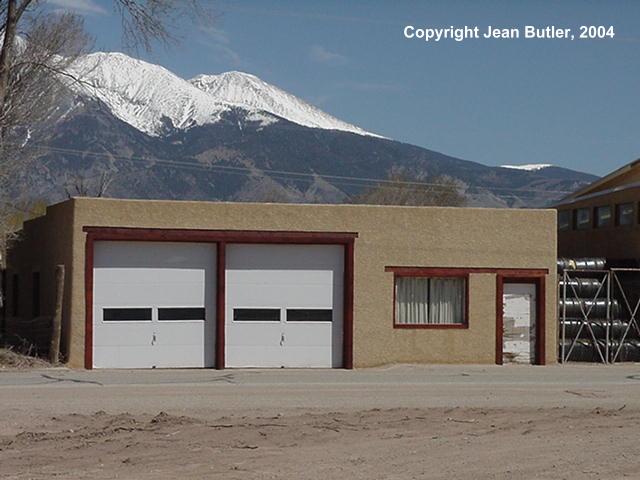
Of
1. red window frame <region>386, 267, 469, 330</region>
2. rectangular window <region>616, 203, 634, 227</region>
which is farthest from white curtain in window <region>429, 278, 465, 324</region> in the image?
rectangular window <region>616, 203, 634, 227</region>

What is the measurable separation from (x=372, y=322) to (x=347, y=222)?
236 centimetres

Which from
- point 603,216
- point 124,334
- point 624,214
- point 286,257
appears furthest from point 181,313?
point 603,216

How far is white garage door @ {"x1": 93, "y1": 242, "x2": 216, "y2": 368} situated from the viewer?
26.4m

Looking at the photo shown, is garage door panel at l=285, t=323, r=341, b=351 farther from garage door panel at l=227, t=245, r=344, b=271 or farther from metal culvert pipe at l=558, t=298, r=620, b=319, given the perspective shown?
metal culvert pipe at l=558, t=298, r=620, b=319

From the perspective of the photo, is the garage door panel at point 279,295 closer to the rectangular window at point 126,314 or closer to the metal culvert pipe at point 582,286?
the rectangular window at point 126,314

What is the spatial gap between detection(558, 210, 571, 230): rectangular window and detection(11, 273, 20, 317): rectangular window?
1639cm

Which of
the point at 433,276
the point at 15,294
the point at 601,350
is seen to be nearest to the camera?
the point at 433,276

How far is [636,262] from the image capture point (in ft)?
102

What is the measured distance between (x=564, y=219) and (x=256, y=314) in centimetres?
1324

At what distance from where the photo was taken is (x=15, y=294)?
35031mm

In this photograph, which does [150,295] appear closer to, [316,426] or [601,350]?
[316,426]

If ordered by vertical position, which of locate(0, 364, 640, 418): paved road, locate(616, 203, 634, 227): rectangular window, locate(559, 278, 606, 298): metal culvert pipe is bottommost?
locate(0, 364, 640, 418): paved road

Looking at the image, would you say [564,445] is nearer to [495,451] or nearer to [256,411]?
[495,451]

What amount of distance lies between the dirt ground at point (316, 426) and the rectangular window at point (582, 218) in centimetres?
1038
